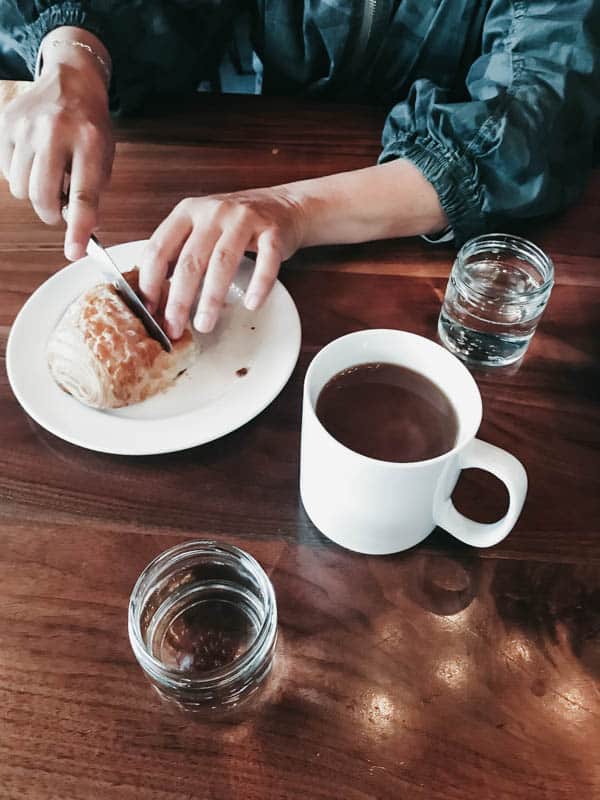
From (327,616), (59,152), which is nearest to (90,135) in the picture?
(59,152)

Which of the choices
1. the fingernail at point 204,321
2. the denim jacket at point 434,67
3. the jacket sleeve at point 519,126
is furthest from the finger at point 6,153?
the jacket sleeve at point 519,126

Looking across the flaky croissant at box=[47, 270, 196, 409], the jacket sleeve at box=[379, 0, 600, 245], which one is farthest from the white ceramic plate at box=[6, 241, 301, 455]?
the jacket sleeve at box=[379, 0, 600, 245]

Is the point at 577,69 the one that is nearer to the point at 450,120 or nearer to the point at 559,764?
the point at 450,120

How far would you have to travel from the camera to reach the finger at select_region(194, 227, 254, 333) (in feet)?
2.34

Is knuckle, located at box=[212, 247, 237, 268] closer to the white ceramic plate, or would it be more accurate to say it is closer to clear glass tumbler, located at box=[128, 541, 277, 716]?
the white ceramic plate

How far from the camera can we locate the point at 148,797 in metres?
0.45

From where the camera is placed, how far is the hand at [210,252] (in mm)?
716

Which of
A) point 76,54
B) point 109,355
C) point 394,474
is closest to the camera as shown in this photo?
point 394,474

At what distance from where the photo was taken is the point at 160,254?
29.1 inches

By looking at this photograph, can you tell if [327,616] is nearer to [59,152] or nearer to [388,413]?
[388,413]

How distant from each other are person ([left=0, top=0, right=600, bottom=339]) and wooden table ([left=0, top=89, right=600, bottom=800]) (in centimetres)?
11

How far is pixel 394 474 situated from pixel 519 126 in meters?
0.53

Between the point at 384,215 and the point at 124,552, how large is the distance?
49 cm

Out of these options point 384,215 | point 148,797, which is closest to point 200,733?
point 148,797
